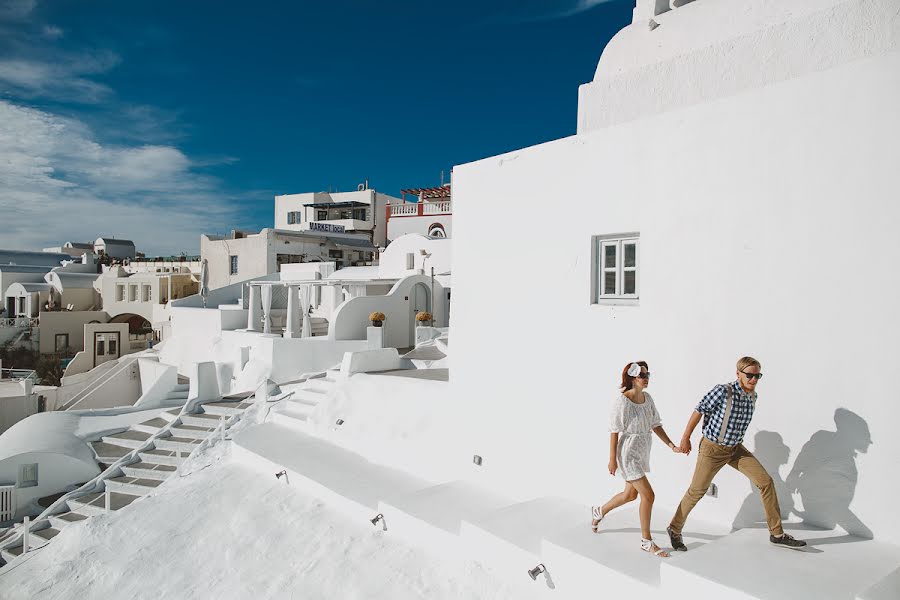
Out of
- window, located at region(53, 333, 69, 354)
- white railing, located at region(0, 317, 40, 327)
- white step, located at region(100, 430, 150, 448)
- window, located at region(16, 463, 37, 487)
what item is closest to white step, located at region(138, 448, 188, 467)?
white step, located at region(100, 430, 150, 448)

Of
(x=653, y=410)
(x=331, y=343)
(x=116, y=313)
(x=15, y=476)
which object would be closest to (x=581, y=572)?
(x=653, y=410)

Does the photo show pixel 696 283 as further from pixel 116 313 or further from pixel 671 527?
pixel 116 313

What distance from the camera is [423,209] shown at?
34281 mm

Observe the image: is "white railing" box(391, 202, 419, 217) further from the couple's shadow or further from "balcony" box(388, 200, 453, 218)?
the couple's shadow

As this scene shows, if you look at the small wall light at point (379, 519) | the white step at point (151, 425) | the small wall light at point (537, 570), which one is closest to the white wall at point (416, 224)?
the white step at point (151, 425)

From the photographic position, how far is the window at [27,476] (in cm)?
1120

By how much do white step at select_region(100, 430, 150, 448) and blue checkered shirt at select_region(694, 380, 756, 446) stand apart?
1174 centimetres

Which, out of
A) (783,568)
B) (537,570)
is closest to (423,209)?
(537,570)

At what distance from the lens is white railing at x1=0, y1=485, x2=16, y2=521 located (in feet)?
35.2

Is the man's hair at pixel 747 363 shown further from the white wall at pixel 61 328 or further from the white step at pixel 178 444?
the white wall at pixel 61 328

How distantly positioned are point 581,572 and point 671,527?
0.71m

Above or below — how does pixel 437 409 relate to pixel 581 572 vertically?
above

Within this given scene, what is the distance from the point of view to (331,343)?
45.4 feet

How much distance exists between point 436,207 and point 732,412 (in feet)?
97.4
